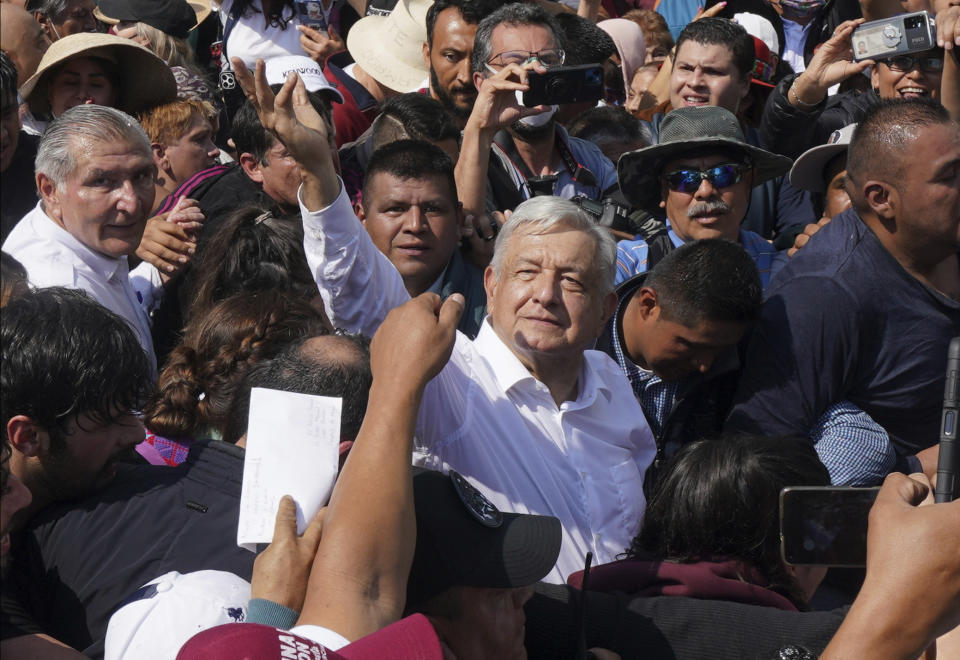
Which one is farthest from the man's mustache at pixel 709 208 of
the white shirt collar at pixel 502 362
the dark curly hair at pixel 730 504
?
the dark curly hair at pixel 730 504

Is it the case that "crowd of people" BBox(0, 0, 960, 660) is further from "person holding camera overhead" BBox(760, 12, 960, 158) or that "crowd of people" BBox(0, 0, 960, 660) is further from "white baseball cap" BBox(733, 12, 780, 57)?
"white baseball cap" BBox(733, 12, 780, 57)

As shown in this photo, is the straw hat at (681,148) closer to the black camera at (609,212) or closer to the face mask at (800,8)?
the black camera at (609,212)

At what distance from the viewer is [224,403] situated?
118 inches

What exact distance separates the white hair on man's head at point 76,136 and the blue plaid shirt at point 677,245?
168cm

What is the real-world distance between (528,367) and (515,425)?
0.21m

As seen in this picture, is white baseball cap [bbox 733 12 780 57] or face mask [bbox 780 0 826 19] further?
face mask [bbox 780 0 826 19]

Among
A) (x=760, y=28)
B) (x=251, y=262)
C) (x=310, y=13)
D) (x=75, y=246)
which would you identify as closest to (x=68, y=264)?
(x=75, y=246)

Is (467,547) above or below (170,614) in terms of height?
below

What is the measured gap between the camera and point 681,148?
4.29 meters

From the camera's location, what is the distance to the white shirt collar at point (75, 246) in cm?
346

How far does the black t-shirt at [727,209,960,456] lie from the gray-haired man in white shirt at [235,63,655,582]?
0.47 metres

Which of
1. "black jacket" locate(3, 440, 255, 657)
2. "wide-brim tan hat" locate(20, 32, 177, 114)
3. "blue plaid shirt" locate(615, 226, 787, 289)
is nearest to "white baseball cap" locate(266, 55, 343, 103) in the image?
"wide-brim tan hat" locate(20, 32, 177, 114)

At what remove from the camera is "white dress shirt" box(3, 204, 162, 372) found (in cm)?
336

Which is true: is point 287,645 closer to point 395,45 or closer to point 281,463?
point 281,463
